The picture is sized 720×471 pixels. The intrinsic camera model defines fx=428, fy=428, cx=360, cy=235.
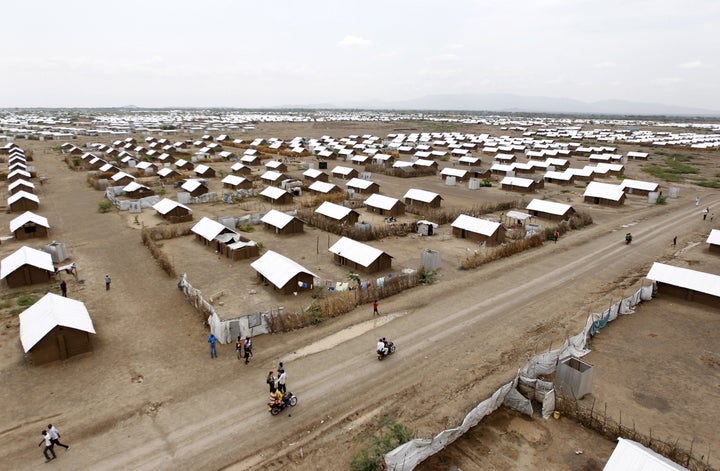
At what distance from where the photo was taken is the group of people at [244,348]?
2062 cm

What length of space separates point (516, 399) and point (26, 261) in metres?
31.7

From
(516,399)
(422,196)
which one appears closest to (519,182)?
(422,196)

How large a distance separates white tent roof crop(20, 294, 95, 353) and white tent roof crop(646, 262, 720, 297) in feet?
112

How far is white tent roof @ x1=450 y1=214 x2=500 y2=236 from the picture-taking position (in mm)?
39188

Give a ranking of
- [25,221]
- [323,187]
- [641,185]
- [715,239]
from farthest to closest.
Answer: [641,185], [323,187], [25,221], [715,239]

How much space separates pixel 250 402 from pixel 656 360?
19696mm

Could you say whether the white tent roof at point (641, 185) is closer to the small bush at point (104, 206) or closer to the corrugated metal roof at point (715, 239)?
the corrugated metal roof at point (715, 239)

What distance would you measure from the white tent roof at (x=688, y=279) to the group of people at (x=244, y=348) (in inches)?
1023

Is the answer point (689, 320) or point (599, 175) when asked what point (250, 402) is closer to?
point (689, 320)

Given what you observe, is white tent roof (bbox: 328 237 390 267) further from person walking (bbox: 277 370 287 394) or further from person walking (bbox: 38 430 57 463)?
person walking (bbox: 38 430 57 463)

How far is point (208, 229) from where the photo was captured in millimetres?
37781

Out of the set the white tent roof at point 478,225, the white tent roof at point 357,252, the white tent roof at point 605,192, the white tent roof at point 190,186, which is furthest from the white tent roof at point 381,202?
the white tent roof at point 605,192

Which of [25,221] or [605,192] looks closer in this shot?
[25,221]

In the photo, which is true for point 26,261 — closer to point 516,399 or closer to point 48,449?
point 48,449
